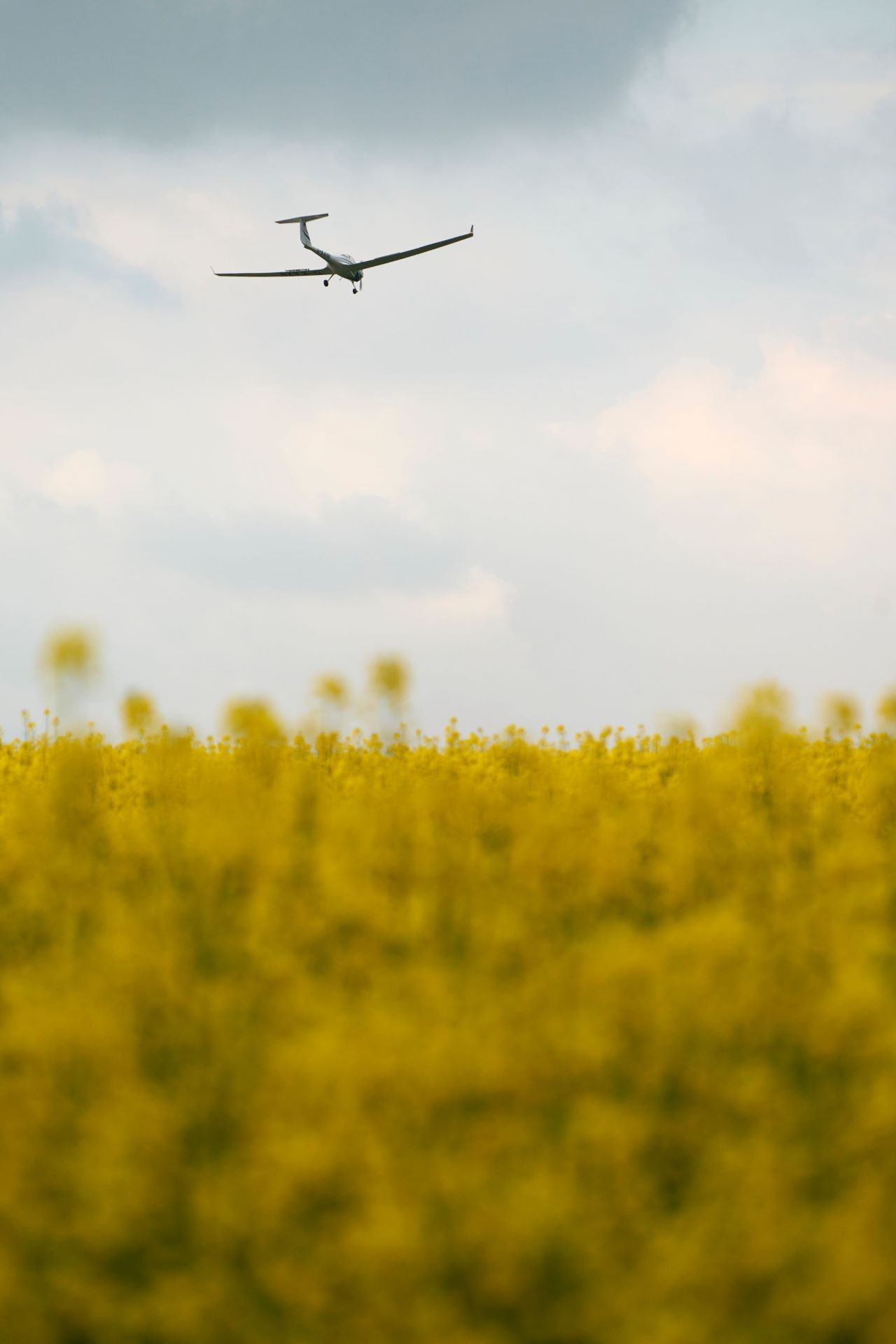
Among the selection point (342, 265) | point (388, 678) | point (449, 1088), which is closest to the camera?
point (449, 1088)

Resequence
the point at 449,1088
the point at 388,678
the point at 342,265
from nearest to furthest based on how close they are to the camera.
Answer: the point at 449,1088
the point at 388,678
the point at 342,265

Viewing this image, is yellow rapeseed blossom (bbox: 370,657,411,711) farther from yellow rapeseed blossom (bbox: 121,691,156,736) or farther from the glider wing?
the glider wing

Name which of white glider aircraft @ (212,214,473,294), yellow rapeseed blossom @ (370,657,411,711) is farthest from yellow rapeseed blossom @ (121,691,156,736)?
white glider aircraft @ (212,214,473,294)

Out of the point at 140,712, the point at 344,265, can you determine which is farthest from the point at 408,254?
the point at 140,712

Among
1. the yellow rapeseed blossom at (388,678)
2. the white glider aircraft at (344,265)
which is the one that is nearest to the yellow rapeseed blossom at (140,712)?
the yellow rapeseed blossom at (388,678)

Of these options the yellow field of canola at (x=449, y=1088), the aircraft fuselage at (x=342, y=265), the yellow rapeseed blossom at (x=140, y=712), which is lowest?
the yellow field of canola at (x=449, y=1088)

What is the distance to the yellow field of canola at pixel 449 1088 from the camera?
3.81 metres

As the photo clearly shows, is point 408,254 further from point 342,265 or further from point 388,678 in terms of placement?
point 388,678

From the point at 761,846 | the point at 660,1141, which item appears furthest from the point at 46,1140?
the point at 761,846

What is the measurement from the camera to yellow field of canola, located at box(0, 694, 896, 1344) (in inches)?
150

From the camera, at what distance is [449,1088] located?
4.21 meters

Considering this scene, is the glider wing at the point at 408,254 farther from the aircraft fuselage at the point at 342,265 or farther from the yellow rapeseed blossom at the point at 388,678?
the yellow rapeseed blossom at the point at 388,678

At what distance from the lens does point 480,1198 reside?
3.88 m

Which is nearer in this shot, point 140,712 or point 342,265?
point 140,712
